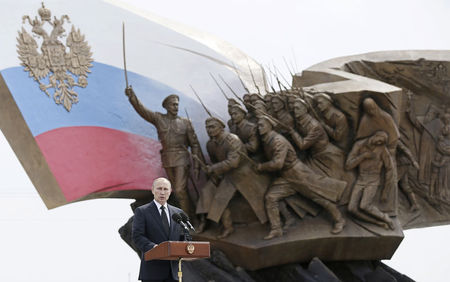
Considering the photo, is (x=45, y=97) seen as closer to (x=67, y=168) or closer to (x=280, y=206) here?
(x=67, y=168)

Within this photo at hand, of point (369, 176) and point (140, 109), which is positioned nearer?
point (369, 176)

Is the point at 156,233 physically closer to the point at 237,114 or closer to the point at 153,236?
the point at 153,236

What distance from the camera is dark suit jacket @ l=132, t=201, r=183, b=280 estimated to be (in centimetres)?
458

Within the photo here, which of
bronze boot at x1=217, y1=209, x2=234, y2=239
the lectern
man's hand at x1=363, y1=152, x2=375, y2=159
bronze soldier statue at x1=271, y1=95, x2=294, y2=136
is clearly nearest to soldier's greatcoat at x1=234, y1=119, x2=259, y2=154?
bronze soldier statue at x1=271, y1=95, x2=294, y2=136

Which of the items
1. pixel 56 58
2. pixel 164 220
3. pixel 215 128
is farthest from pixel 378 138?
pixel 164 220

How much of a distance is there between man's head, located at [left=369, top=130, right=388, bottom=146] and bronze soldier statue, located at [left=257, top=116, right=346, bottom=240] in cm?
63

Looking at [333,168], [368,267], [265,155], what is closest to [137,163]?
[265,155]

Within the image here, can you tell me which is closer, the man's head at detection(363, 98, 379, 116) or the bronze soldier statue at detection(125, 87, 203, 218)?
the man's head at detection(363, 98, 379, 116)

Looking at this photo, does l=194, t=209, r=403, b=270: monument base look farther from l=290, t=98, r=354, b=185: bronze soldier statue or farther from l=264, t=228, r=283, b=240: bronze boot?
l=290, t=98, r=354, b=185: bronze soldier statue

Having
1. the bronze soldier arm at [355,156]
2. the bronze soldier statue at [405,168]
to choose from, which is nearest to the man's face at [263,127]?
the bronze soldier arm at [355,156]

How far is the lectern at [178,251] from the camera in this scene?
4168 millimetres

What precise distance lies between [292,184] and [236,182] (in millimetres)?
693

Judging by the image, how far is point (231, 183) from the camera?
9.38 m

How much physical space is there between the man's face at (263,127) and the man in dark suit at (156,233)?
4.79 meters
